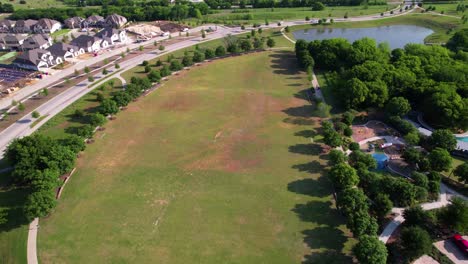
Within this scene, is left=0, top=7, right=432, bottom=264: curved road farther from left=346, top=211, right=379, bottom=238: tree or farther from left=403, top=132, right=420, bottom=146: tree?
left=403, top=132, right=420, bottom=146: tree

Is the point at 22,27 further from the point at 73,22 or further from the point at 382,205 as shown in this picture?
the point at 382,205

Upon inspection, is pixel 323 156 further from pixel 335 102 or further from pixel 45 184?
pixel 45 184

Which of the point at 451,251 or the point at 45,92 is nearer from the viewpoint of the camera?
the point at 451,251

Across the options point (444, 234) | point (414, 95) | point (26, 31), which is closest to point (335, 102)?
point (414, 95)

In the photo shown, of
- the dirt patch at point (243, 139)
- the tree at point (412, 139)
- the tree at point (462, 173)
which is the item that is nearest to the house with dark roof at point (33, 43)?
the dirt patch at point (243, 139)

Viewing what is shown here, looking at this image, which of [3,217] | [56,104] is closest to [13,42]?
[56,104]
